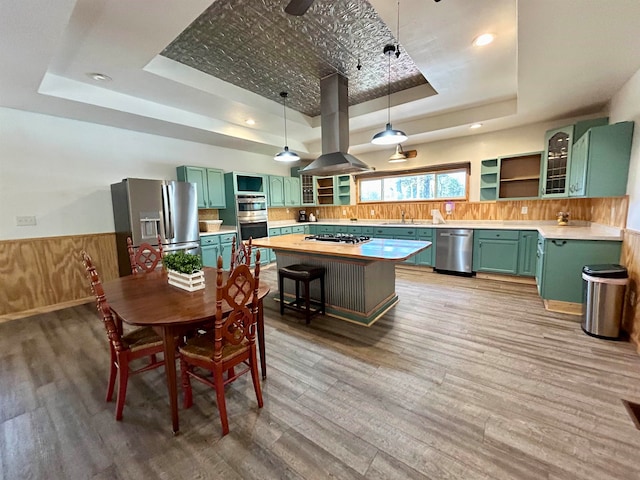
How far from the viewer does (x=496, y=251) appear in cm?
452

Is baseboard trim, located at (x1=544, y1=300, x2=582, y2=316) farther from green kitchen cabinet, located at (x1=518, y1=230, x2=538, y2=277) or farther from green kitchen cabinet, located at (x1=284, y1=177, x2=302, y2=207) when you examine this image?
green kitchen cabinet, located at (x1=284, y1=177, x2=302, y2=207)

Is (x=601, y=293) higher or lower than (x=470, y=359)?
higher

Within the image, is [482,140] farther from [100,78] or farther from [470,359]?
[100,78]

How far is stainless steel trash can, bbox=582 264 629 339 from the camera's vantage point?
2.56m

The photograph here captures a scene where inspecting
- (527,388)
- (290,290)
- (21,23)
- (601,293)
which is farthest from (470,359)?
(21,23)

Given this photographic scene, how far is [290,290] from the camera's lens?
3836mm

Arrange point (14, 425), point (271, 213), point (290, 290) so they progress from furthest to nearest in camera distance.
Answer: point (271, 213) < point (290, 290) < point (14, 425)

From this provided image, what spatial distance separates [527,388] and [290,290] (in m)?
2.71

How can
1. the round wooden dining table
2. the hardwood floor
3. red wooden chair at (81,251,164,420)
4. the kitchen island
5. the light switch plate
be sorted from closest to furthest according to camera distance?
the hardwood floor, the round wooden dining table, red wooden chair at (81,251,164,420), the kitchen island, the light switch plate

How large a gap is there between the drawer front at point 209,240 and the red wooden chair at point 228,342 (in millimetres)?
3309

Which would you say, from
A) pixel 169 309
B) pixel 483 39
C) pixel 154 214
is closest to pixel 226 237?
pixel 154 214

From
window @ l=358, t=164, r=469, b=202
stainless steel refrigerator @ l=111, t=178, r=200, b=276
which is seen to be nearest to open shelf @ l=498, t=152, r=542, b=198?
window @ l=358, t=164, r=469, b=202

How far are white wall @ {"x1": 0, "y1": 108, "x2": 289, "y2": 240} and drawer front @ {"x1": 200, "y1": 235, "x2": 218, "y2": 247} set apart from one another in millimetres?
1309

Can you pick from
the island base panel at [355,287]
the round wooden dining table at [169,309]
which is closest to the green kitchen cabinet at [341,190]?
the island base panel at [355,287]
